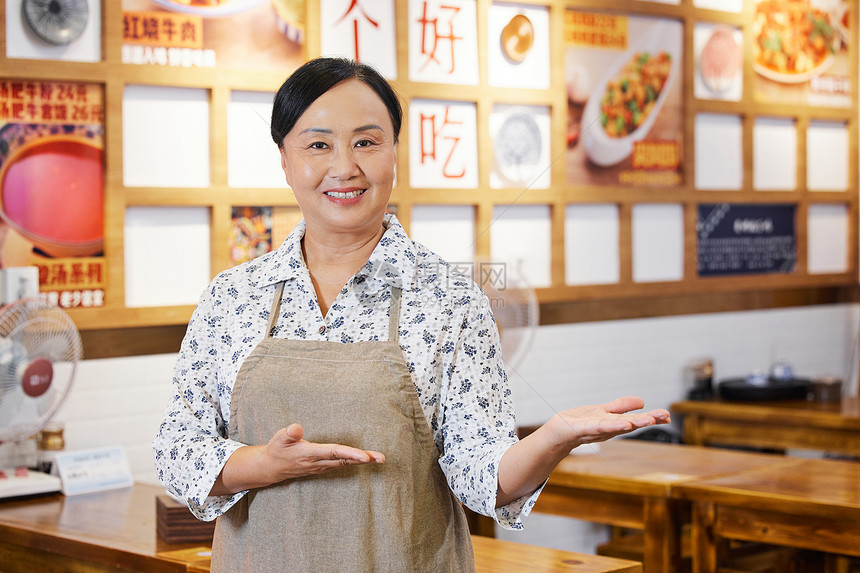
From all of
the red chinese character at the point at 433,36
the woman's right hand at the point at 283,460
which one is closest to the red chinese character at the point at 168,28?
the red chinese character at the point at 433,36

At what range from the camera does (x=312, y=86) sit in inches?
70.2

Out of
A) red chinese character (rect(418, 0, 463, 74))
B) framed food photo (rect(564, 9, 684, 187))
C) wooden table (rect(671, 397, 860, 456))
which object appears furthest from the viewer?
framed food photo (rect(564, 9, 684, 187))

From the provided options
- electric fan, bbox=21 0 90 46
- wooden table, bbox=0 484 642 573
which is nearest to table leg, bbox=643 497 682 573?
wooden table, bbox=0 484 642 573

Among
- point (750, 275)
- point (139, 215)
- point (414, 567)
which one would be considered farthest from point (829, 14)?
point (414, 567)

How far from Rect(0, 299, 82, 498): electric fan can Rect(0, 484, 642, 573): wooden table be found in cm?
11

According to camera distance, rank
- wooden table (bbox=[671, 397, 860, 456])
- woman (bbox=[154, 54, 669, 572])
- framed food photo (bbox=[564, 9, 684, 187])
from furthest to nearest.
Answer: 1. framed food photo (bbox=[564, 9, 684, 187])
2. wooden table (bbox=[671, 397, 860, 456])
3. woman (bbox=[154, 54, 669, 572])

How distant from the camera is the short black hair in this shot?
1786 millimetres

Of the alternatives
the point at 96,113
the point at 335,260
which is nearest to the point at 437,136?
the point at 96,113

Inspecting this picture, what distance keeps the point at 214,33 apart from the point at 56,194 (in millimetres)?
760

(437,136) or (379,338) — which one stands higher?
(437,136)

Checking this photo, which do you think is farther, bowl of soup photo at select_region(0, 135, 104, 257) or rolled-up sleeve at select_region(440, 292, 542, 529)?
bowl of soup photo at select_region(0, 135, 104, 257)

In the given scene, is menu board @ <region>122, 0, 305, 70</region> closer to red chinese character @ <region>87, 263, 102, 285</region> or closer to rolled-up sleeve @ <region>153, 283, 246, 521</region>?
red chinese character @ <region>87, 263, 102, 285</region>

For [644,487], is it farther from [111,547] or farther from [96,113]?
[96,113]

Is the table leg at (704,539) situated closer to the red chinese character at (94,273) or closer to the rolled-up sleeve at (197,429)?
the rolled-up sleeve at (197,429)
